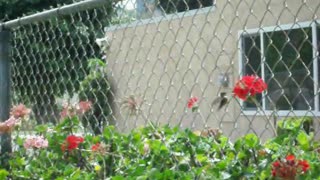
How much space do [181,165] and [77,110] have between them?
2.49 feet

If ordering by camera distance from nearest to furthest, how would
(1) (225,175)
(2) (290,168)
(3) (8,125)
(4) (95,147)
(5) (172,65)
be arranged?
(2) (290,168)
(1) (225,175)
(4) (95,147)
(3) (8,125)
(5) (172,65)

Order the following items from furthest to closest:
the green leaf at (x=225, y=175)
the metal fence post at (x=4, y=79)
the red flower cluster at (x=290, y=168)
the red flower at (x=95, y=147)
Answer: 1. the metal fence post at (x=4, y=79)
2. the red flower at (x=95, y=147)
3. the green leaf at (x=225, y=175)
4. the red flower cluster at (x=290, y=168)

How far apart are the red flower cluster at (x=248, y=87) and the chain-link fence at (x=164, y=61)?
0.37 metres

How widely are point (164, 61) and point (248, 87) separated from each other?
3.56ft

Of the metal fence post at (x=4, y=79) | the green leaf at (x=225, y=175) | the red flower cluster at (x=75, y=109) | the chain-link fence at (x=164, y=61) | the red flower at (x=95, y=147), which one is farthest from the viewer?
the metal fence post at (x=4, y=79)

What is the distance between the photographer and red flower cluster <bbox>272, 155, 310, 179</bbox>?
54.4 inches

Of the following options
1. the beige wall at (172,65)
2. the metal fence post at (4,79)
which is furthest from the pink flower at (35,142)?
the metal fence post at (4,79)

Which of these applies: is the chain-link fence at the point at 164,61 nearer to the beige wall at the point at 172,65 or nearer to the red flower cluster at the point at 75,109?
the beige wall at the point at 172,65

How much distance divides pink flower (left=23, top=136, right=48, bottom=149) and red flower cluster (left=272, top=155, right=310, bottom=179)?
115 cm

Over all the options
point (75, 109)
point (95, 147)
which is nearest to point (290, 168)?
point (95, 147)

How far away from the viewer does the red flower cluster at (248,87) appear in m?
1.60

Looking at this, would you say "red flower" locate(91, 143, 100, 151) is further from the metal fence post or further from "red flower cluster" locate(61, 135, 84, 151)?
the metal fence post

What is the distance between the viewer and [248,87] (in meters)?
1.60

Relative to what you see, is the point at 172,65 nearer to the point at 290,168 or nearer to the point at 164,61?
the point at 164,61
